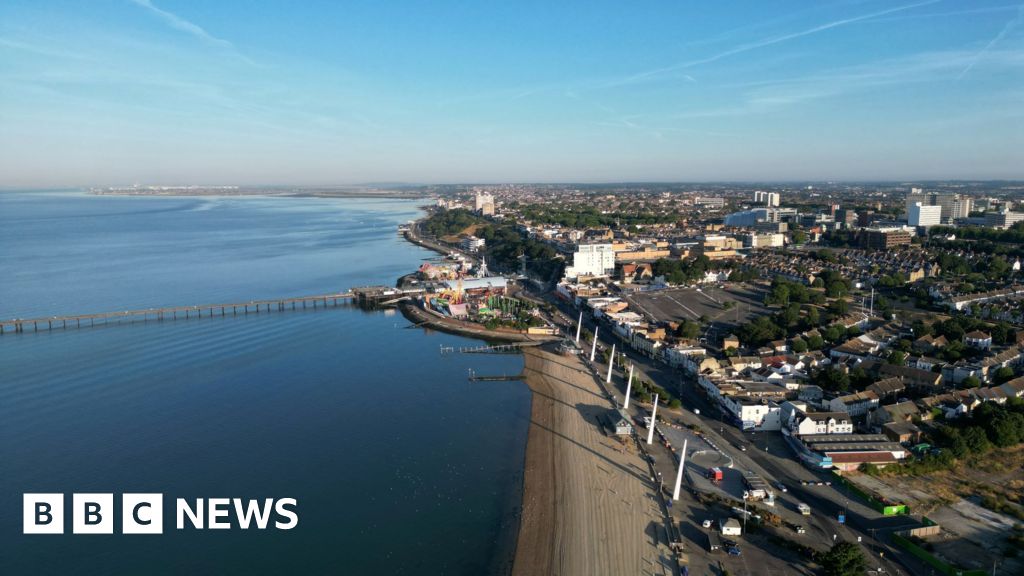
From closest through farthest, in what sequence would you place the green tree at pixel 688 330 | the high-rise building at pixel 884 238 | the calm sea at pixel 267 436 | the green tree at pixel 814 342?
1. the calm sea at pixel 267 436
2. the green tree at pixel 814 342
3. the green tree at pixel 688 330
4. the high-rise building at pixel 884 238

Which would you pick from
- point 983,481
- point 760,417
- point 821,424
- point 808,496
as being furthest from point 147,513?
point 983,481

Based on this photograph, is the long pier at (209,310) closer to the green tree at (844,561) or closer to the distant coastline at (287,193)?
the green tree at (844,561)

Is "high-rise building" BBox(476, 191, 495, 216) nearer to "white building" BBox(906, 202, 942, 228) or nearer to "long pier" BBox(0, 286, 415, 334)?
"white building" BBox(906, 202, 942, 228)

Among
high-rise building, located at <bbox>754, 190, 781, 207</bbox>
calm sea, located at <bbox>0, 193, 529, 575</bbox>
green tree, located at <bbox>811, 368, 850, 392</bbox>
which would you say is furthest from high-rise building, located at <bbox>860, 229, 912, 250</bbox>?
calm sea, located at <bbox>0, 193, 529, 575</bbox>

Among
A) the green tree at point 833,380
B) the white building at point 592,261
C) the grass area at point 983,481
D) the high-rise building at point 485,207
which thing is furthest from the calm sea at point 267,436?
the high-rise building at point 485,207

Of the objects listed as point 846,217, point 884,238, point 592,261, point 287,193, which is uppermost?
point 287,193

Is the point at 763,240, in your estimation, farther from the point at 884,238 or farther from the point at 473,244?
the point at 473,244
